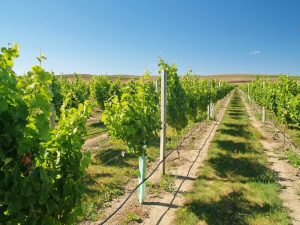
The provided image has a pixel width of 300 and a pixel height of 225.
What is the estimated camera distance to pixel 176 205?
8.55 meters

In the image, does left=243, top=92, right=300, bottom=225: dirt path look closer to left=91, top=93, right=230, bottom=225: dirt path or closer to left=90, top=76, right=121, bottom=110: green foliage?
left=91, top=93, right=230, bottom=225: dirt path

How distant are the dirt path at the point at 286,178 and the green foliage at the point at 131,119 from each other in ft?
Result: 13.3

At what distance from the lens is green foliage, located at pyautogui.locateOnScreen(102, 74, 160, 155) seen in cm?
823

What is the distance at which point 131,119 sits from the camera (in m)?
8.36

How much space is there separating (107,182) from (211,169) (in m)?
3.87

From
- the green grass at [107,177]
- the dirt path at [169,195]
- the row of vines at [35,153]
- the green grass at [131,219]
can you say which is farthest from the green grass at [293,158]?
the row of vines at [35,153]

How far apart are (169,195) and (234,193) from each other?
6.16ft

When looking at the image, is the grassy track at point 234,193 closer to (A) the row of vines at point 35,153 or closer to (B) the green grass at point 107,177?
(B) the green grass at point 107,177

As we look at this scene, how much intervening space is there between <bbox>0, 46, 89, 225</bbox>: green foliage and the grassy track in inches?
153

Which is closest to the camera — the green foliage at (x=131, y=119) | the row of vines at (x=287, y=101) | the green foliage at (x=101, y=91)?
the green foliage at (x=131, y=119)

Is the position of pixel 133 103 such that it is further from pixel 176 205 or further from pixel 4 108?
pixel 4 108

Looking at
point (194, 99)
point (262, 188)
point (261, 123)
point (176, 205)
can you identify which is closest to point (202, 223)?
point (176, 205)

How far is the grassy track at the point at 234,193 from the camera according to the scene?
7820mm

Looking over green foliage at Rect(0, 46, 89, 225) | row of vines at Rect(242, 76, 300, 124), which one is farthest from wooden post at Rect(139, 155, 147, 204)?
row of vines at Rect(242, 76, 300, 124)
